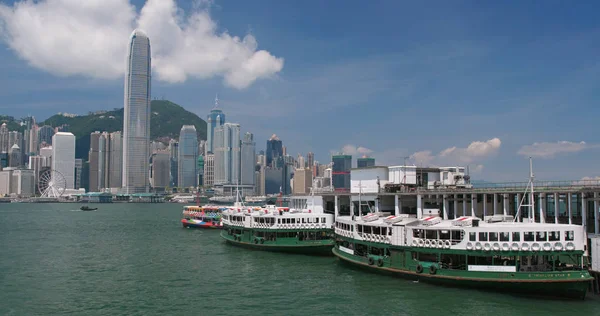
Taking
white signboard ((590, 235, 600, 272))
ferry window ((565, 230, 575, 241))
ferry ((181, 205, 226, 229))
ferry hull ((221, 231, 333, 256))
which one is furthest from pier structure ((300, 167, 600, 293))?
ferry ((181, 205, 226, 229))

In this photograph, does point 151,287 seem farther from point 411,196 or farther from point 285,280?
point 411,196

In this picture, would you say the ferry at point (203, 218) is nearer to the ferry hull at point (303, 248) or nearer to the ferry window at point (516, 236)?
the ferry hull at point (303, 248)

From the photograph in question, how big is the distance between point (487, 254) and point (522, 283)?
128 inches

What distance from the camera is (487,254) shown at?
3859cm

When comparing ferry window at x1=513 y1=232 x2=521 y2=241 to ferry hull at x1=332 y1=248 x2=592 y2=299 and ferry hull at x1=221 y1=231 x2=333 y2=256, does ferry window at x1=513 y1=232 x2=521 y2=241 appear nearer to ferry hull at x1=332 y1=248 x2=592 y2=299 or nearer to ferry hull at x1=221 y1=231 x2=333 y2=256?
ferry hull at x1=332 y1=248 x2=592 y2=299

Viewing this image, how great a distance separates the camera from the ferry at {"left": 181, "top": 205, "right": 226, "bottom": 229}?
104 m

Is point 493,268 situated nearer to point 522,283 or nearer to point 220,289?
point 522,283

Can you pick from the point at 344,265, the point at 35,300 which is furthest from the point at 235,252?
the point at 35,300

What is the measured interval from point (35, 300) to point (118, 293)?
6288mm

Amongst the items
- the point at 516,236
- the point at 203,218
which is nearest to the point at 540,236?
the point at 516,236

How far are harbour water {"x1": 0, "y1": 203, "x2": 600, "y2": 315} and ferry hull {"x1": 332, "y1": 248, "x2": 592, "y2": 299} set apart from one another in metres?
0.77

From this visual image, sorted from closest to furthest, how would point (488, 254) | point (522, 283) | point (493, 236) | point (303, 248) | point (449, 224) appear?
1. point (522, 283)
2. point (488, 254)
3. point (493, 236)
4. point (449, 224)
5. point (303, 248)

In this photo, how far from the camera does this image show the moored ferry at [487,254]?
36375 millimetres

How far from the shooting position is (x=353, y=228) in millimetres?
49625
